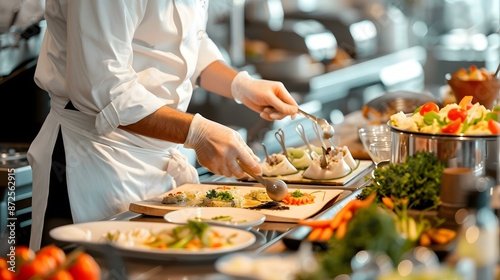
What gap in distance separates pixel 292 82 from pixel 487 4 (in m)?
4.16

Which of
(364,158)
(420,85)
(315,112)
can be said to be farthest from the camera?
(420,85)

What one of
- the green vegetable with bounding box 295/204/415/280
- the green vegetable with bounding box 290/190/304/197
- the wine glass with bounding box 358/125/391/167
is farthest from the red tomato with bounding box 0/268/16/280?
the wine glass with bounding box 358/125/391/167

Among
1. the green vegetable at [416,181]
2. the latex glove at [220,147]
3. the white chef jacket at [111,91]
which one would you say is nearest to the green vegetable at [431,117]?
the green vegetable at [416,181]

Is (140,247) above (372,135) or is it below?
above

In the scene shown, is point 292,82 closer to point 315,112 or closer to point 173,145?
point 315,112

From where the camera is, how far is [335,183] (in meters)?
2.84

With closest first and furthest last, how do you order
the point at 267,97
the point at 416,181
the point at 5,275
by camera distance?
the point at 5,275, the point at 416,181, the point at 267,97

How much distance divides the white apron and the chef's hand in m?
0.44

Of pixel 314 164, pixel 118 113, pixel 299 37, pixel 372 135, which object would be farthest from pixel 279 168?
pixel 299 37

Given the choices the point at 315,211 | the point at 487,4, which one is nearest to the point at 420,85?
the point at 487,4

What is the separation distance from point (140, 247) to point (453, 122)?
96cm

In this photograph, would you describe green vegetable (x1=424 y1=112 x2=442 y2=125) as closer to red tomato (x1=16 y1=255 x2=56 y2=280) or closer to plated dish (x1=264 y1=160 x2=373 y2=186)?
plated dish (x1=264 y1=160 x2=373 y2=186)

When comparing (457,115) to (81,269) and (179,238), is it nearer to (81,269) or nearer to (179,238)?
(179,238)

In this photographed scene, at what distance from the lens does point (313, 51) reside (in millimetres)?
6176
